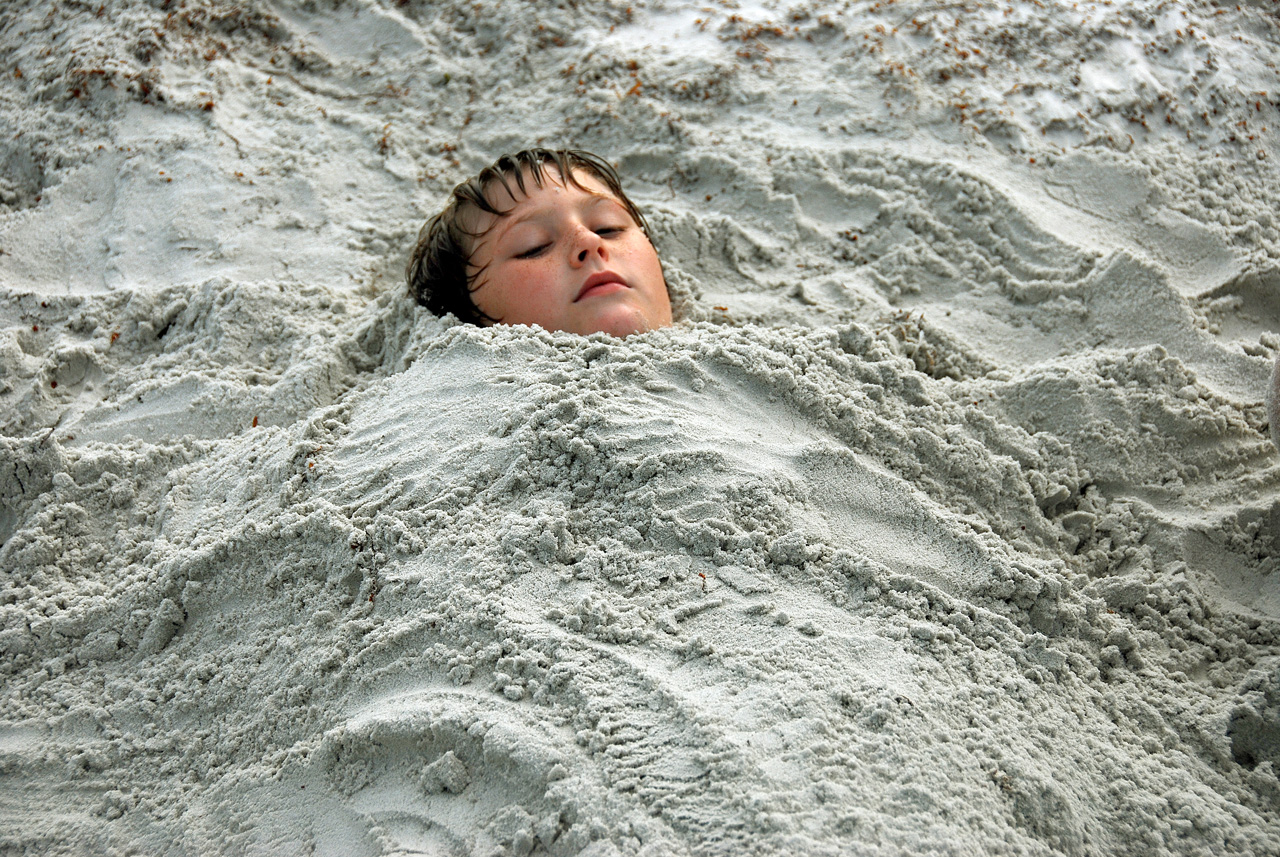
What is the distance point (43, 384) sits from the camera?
255cm

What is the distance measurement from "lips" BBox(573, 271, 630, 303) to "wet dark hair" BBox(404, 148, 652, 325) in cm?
31

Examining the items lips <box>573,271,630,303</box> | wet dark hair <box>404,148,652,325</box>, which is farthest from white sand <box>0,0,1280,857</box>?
lips <box>573,271,630,303</box>

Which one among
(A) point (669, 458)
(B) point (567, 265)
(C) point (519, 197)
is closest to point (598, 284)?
(B) point (567, 265)

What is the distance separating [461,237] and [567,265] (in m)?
0.40

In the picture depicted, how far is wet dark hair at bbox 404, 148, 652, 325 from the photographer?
2.67 meters

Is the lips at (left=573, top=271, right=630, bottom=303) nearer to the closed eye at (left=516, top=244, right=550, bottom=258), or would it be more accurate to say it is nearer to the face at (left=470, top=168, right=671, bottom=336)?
the face at (left=470, top=168, right=671, bottom=336)

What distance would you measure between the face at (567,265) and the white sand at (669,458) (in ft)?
0.65

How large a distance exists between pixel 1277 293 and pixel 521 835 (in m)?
2.66

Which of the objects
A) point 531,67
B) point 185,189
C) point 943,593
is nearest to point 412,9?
point 531,67

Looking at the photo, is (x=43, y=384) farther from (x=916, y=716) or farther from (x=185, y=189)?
(x=916, y=716)

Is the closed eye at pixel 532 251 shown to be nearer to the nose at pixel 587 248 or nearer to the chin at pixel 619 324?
the nose at pixel 587 248

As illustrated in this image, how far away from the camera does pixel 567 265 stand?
254cm

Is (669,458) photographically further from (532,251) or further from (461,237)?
(461,237)

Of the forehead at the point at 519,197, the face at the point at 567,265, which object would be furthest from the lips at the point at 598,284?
the forehead at the point at 519,197
